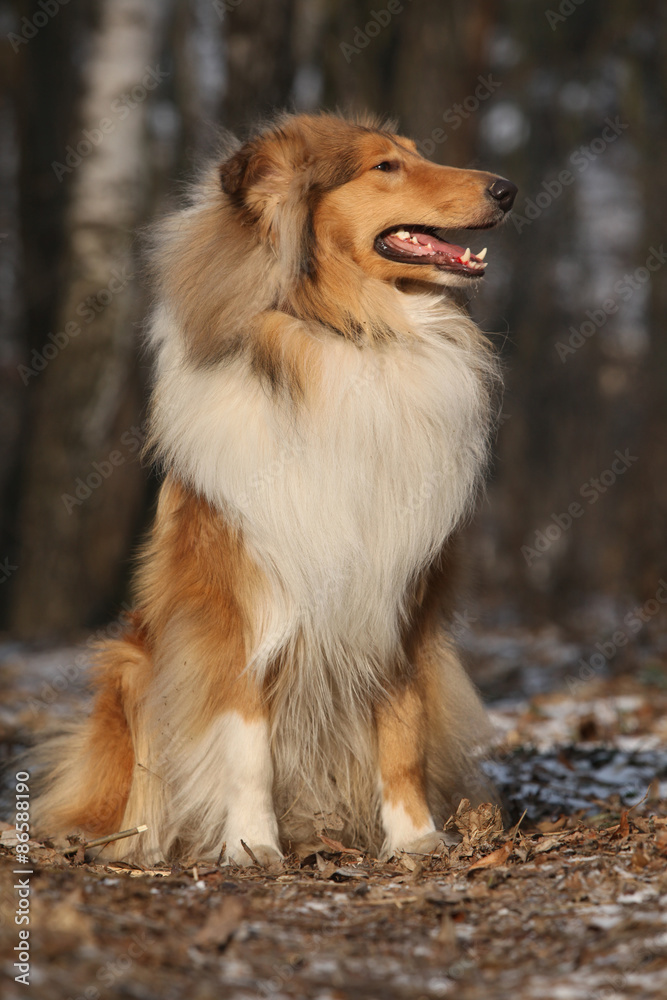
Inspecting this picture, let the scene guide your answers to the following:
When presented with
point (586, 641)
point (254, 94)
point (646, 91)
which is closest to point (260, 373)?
point (254, 94)

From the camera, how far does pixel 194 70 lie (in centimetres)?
1284

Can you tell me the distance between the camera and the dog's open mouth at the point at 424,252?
12.3 ft

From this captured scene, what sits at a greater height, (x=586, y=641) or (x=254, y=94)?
(x=254, y=94)

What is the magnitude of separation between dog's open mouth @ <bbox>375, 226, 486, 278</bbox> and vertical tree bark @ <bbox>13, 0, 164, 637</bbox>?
5.43 meters

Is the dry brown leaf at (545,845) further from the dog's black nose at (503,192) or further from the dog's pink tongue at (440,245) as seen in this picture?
the dog's black nose at (503,192)

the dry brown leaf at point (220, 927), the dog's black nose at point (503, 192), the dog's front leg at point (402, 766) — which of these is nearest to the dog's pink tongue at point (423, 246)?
the dog's black nose at point (503, 192)

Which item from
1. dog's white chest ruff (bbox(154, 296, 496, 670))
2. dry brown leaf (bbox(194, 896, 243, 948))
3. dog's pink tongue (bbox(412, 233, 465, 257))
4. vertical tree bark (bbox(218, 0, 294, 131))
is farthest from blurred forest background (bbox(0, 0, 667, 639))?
dry brown leaf (bbox(194, 896, 243, 948))

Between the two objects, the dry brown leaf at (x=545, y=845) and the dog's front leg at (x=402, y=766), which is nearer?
the dry brown leaf at (x=545, y=845)

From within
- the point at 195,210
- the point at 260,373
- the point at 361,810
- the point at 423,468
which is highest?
the point at 195,210

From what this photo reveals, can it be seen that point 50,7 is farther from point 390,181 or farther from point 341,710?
point 341,710

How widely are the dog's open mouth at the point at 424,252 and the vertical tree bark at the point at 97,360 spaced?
17.8 feet

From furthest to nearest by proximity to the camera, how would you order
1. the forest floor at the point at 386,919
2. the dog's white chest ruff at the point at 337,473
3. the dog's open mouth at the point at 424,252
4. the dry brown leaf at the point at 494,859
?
1. the dog's open mouth at the point at 424,252
2. the dog's white chest ruff at the point at 337,473
3. the dry brown leaf at the point at 494,859
4. the forest floor at the point at 386,919

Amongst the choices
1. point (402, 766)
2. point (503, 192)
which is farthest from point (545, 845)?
point (503, 192)

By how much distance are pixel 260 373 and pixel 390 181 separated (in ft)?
3.16
